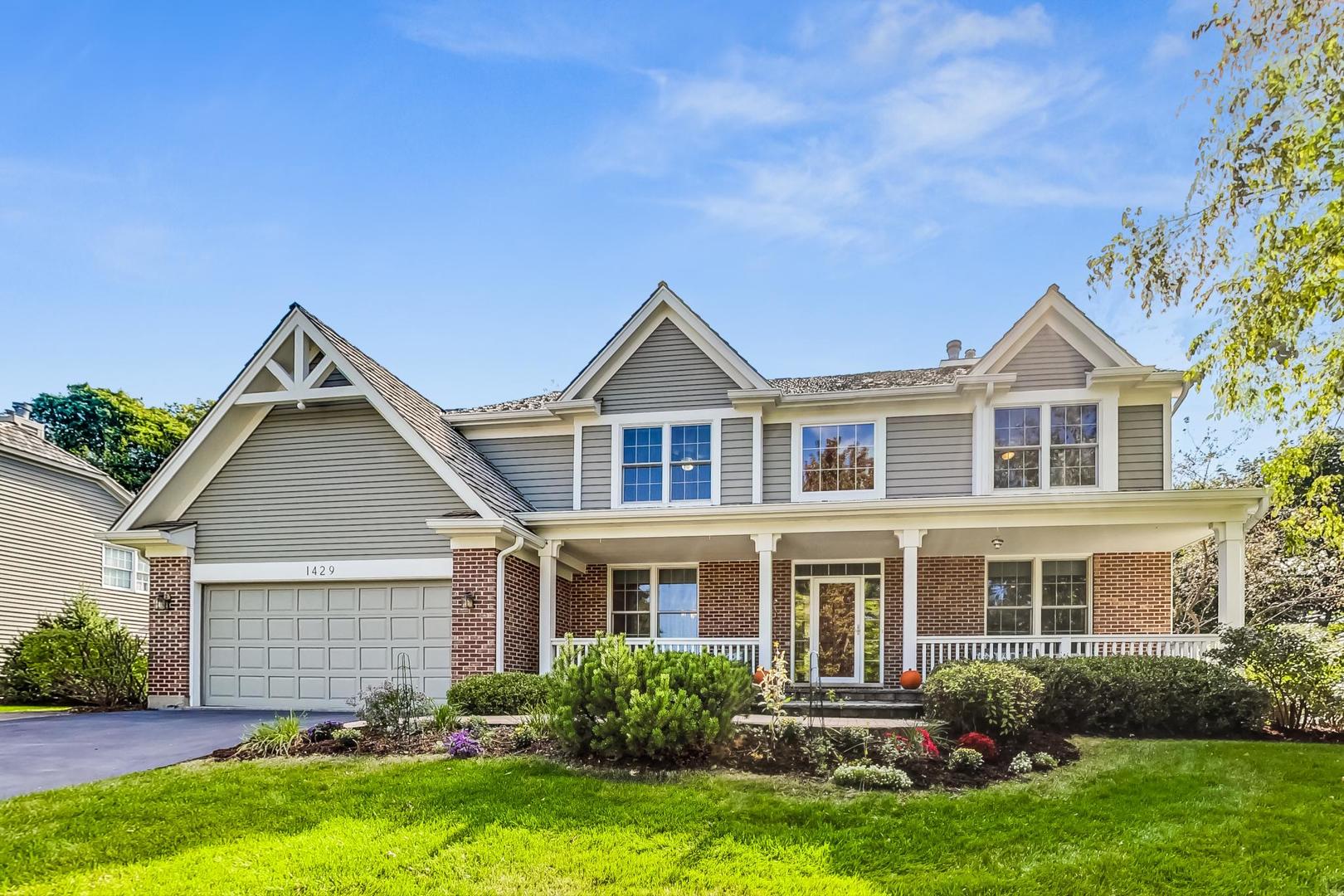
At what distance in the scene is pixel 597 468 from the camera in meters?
15.8

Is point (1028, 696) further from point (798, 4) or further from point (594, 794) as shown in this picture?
point (798, 4)

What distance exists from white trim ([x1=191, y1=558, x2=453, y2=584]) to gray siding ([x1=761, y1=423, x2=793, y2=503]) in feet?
18.1

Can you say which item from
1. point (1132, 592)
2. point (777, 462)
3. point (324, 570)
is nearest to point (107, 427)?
point (324, 570)

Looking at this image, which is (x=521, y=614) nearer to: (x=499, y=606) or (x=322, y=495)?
(x=499, y=606)

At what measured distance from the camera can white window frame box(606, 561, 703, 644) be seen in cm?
1603

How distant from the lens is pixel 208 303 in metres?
16.5

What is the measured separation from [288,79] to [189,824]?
9.68m

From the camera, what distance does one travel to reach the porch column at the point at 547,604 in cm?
1402

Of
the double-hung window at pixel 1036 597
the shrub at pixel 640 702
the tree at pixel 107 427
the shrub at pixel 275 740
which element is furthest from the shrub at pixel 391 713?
the tree at pixel 107 427

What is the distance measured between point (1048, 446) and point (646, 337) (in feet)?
23.2

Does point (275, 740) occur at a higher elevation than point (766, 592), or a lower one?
lower

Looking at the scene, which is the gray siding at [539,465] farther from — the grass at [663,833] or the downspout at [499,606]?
the grass at [663,833]

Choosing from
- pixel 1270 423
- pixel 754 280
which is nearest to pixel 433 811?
pixel 1270 423

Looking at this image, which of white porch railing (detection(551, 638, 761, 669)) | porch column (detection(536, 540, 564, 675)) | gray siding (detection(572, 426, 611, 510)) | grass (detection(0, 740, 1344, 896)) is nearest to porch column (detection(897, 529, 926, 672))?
white porch railing (detection(551, 638, 761, 669))
